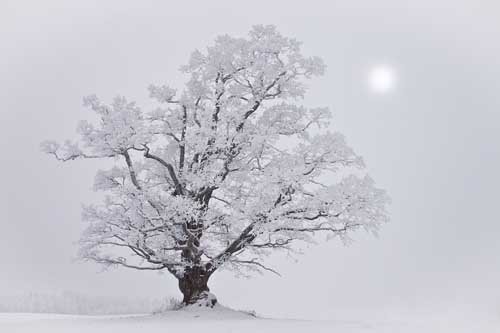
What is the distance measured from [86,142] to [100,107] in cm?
99

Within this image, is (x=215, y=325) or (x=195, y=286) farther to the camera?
(x=195, y=286)

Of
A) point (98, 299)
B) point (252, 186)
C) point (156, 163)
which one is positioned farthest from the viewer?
point (98, 299)

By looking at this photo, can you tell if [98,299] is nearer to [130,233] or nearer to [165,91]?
[130,233]

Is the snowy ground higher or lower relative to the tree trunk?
Result: lower

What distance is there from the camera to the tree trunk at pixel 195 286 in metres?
17.0

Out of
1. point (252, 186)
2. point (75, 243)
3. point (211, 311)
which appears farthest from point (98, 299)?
point (252, 186)

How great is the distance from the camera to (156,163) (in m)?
18.2

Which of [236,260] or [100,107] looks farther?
[236,260]

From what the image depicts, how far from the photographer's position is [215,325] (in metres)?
13.9

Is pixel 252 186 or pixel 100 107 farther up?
pixel 100 107

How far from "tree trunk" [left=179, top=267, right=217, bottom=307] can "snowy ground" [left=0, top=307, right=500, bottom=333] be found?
1.71ft

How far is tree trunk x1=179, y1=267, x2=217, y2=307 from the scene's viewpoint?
1703 centimetres

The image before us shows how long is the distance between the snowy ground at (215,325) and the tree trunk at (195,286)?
0.52m

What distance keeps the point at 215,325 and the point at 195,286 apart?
3.31m
